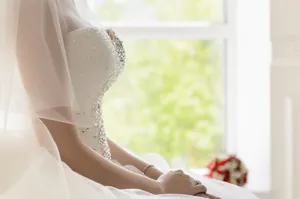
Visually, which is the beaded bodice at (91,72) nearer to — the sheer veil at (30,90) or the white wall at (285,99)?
the sheer veil at (30,90)

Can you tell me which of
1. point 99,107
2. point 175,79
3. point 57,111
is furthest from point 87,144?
point 175,79

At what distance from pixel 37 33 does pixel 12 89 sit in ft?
0.43

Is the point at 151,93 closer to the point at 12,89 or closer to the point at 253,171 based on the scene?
the point at 253,171

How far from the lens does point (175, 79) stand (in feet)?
9.07

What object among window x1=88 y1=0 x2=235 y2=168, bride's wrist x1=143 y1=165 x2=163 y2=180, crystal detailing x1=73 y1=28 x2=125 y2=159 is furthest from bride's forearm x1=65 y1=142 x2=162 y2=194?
window x1=88 y1=0 x2=235 y2=168

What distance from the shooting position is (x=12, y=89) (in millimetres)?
1263

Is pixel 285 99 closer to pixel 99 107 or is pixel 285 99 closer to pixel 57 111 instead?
pixel 99 107

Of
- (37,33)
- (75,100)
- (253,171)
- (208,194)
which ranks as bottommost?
(253,171)

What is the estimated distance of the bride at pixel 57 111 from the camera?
48.4 inches

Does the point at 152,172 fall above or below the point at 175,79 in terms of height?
below

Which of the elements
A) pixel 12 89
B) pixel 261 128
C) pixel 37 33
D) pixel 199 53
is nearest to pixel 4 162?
pixel 12 89

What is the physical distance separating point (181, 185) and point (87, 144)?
0.25 m

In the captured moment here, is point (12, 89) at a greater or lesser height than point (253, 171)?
greater

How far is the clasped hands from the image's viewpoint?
141 cm
